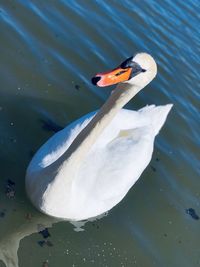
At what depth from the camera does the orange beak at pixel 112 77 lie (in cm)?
564

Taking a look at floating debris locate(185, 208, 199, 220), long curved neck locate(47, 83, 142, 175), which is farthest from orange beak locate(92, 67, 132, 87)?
floating debris locate(185, 208, 199, 220)

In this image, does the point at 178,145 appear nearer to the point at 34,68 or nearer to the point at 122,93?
Answer: the point at 34,68

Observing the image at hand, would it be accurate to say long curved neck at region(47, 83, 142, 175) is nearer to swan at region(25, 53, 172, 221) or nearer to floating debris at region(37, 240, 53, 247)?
swan at region(25, 53, 172, 221)

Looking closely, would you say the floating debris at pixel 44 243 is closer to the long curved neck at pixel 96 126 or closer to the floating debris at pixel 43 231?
the floating debris at pixel 43 231

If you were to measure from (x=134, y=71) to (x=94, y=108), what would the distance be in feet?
10.8

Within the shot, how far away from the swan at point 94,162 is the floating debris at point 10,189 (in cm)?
17

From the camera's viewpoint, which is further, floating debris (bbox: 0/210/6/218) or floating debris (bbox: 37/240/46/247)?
floating debris (bbox: 0/210/6/218)

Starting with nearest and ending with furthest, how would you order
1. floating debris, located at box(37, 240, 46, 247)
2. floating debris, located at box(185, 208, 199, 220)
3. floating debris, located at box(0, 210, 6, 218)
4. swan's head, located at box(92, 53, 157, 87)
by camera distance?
swan's head, located at box(92, 53, 157, 87)
floating debris, located at box(37, 240, 46, 247)
floating debris, located at box(0, 210, 6, 218)
floating debris, located at box(185, 208, 199, 220)

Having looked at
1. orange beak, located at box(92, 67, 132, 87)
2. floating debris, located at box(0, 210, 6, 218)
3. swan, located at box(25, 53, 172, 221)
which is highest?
orange beak, located at box(92, 67, 132, 87)

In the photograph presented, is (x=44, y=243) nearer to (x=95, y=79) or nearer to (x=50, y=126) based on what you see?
(x=50, y=126)

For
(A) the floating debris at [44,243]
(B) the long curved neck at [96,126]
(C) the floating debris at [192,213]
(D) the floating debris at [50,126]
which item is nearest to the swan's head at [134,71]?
(B) the long curved neck at [96,126]

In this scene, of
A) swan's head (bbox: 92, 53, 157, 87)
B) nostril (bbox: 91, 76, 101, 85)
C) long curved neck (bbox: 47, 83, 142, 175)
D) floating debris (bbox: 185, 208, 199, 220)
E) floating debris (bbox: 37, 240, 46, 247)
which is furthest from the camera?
floating debris (bbox: 185, 208, 199, 220)

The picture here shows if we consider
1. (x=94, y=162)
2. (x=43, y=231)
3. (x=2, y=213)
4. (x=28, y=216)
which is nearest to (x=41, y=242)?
(x=43, y=231)

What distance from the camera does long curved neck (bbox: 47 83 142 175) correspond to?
20.5 feet
